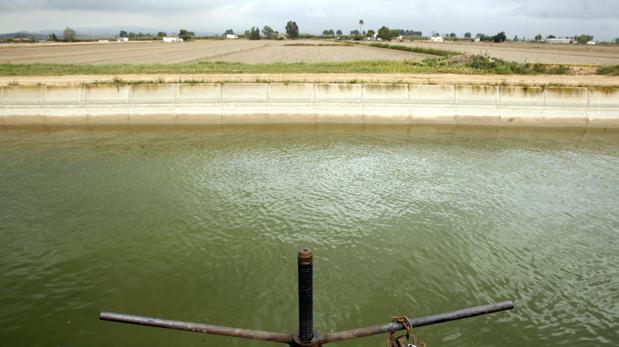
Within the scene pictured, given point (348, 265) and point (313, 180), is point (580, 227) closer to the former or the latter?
point (348, 265)

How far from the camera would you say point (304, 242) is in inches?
475

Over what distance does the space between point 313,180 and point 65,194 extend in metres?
9.95

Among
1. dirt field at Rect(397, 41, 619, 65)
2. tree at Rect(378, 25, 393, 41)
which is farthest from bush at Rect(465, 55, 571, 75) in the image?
tree at Rect(378, 25, 393, 41)

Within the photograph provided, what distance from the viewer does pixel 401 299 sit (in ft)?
31.4

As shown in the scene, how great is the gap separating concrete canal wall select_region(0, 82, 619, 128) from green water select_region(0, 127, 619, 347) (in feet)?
29.4

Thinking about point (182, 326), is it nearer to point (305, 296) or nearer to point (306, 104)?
point (305, 296)

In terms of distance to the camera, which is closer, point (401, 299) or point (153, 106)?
point (401, 299)

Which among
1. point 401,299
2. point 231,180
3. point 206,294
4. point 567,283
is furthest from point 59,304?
point 567,283

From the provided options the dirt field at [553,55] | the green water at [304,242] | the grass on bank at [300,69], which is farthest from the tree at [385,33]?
the green water at [304,242]

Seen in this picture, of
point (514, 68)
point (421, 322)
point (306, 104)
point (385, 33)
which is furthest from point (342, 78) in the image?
point (385, 33)

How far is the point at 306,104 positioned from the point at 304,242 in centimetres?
2035

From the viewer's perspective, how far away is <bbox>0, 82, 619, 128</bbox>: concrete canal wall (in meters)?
30.1

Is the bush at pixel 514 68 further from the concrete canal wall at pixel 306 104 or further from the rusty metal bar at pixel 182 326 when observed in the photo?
the rusty metal bar at pixel 182 326

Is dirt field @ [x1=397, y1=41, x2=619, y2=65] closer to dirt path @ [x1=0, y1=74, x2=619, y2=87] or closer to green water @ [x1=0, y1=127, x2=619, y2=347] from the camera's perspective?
dirt path @ [x1=0, y1=74, x2=619, y2=87]
